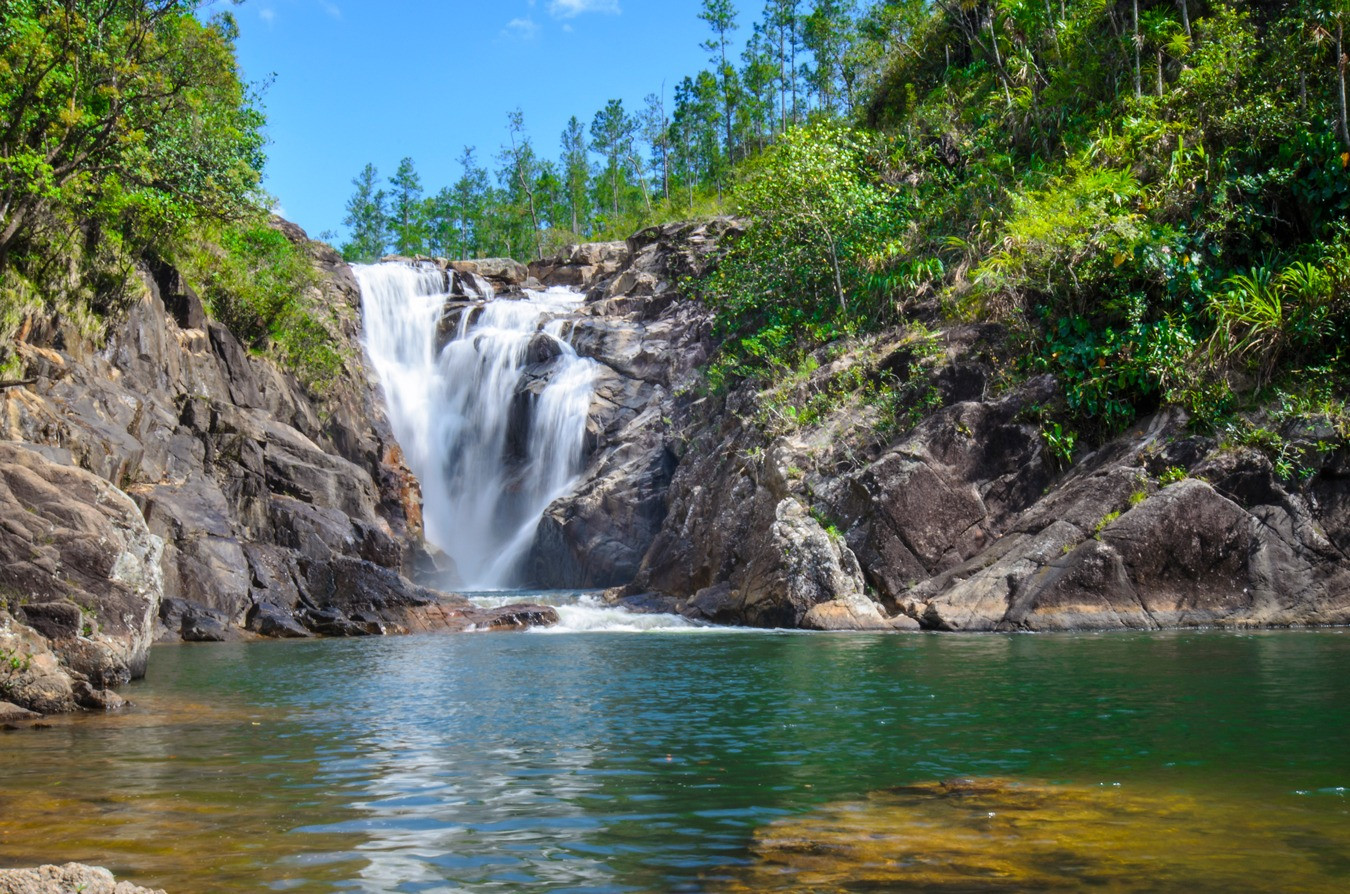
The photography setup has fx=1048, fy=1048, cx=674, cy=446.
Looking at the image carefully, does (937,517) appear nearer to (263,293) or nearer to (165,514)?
(165,514)

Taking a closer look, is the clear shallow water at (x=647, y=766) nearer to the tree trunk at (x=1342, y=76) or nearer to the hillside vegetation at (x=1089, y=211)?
the hillside vegetation at (x=1089, y=211)

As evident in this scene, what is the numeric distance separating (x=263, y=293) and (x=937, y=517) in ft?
64.2

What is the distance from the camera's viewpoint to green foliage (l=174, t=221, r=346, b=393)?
92.5ft

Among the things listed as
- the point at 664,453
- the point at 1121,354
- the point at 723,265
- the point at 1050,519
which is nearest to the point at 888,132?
the point at 723,265

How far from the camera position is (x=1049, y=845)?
5.02 meters

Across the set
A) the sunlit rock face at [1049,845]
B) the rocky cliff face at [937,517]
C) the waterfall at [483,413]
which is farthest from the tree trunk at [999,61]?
the sunlit rock face at [1049,845]

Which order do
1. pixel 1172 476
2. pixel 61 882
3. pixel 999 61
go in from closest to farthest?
pixel 61 882
pixel 1172 476
pixel 999 61

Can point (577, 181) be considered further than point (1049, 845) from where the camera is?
Yes

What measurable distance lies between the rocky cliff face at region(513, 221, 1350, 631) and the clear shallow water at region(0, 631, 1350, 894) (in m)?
3.88

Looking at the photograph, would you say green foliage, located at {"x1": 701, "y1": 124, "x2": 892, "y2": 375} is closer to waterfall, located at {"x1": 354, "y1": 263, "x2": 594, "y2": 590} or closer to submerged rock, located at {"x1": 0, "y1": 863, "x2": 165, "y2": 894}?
waterfall, located at {"x1": 354, "y1": 263, "x2": 594, "y2": 590}

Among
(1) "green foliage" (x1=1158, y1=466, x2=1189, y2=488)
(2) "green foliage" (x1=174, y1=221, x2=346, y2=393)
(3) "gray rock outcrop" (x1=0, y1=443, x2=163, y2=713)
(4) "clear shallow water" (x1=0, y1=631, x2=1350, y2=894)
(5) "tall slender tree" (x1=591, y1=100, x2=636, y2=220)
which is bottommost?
(4) "clear shallow water" (x1=0, y1=631, x2=1350, y2=894)

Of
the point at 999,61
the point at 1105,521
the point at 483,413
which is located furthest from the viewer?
the point at 483,413

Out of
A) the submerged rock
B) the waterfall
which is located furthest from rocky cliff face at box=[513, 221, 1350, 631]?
the submerged rock

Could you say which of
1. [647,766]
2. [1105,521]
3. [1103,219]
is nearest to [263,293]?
[1103,219]
